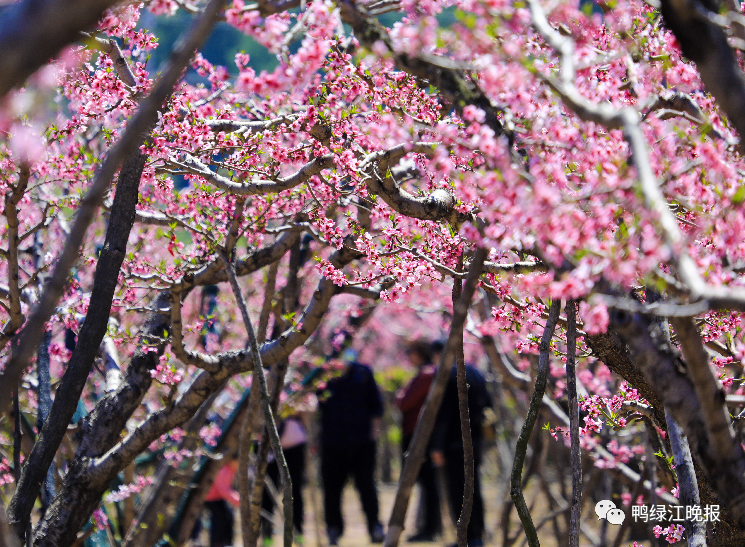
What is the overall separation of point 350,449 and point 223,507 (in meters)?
1.52

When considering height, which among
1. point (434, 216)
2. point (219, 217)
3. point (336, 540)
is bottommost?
point (336, 540)

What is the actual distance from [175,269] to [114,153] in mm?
2438

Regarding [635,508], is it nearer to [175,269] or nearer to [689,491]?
[689,491]

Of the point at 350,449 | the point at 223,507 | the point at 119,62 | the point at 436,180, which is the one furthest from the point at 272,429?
the point at 223,507

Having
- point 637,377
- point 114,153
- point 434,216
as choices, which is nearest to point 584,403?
point 637,377

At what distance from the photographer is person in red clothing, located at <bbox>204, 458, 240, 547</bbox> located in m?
6.85

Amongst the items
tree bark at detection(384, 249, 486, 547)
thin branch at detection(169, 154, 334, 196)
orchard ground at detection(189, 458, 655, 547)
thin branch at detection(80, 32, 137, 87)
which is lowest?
orchard ground at detection(189, 458, 655, 547)

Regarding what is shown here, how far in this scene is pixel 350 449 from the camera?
22.8 feet

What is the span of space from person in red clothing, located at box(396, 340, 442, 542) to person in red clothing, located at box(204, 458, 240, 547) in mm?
1825

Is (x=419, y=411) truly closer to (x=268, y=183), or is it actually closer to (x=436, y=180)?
(x=436, y=180)

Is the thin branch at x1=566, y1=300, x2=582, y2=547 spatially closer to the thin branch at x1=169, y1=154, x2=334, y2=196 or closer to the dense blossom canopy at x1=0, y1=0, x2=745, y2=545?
the dense blossom canopy at x1=0, y1=0, x2=745, y2=545

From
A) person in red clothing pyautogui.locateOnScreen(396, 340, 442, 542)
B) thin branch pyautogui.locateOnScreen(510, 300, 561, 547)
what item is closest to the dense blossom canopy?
thin branch pyautogui.locateOnScreen(510, 300, 561, 547)

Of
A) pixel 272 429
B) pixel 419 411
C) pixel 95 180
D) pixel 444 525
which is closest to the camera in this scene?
pixel 95 180

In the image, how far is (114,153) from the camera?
5.77 ft
